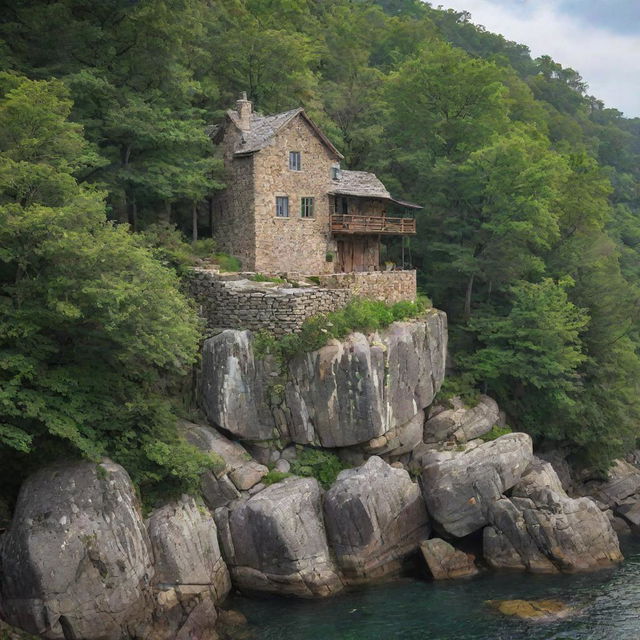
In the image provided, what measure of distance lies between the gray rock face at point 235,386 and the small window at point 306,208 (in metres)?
10.1

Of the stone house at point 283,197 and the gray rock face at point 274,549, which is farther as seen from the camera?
the stone house at point 283,197

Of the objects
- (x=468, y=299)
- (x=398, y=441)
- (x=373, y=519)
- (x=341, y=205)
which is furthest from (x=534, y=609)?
(x=341, y=205)

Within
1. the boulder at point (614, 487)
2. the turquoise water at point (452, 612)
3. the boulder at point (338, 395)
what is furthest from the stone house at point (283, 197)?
the boulder at point (614, 487)

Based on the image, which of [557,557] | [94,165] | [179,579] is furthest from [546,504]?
[94,165]

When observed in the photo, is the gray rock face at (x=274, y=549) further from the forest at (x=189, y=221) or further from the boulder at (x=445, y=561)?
the boulder at (x=445, y=561)

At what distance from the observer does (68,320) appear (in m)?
20.8

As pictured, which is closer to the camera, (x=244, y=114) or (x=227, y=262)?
(x=227, y=262)

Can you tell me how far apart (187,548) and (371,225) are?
2091 centimetres

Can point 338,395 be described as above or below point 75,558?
above

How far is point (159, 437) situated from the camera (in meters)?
23.1

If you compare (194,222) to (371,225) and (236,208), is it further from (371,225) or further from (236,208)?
(371,225)

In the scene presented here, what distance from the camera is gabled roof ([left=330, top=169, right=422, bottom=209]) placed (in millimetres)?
36500

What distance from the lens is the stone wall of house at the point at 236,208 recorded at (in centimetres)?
3331

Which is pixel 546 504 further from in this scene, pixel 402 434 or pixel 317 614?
pixel 317 614
